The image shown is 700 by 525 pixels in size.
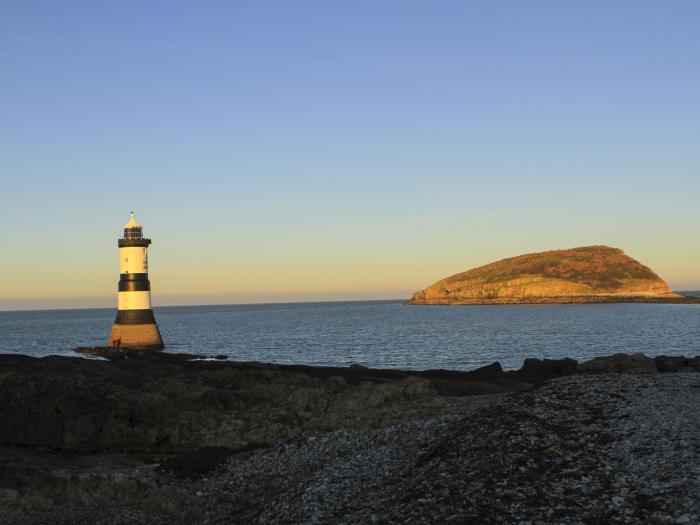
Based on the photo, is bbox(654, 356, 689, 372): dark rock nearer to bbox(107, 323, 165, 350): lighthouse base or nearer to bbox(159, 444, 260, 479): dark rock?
bbox(159, 444, 260, 479): dark rock

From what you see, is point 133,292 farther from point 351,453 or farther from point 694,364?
point 351,453

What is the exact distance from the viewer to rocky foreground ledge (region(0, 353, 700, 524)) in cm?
1398

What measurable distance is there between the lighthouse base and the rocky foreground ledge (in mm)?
31426

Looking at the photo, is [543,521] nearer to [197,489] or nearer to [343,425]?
[197,489]

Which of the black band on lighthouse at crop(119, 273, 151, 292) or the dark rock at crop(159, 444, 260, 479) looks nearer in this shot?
the dark rock at crop(159, 444, 260, 479)

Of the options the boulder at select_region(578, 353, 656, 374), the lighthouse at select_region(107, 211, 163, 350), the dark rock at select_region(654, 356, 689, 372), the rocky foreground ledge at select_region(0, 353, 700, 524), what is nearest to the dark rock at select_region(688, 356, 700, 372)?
the dark rock at select_region(654, 356, 689, 372)

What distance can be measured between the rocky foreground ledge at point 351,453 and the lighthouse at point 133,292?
29.8 meters

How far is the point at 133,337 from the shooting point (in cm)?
6438

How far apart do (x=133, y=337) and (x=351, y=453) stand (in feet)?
157

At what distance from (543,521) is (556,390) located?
32.9 ft

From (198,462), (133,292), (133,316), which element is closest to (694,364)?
(198,462)

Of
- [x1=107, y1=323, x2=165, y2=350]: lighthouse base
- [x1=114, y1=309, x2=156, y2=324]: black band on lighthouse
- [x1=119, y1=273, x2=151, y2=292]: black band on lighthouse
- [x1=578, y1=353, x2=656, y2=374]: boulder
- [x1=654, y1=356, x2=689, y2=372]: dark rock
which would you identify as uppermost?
[x1=119, y1=273, x2=151, y2=292]: black band on lighthouse

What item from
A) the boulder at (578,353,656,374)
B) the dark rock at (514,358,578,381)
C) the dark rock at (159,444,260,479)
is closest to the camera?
the dark rock at (159,444,260,479)

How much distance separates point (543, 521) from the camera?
12719mm
